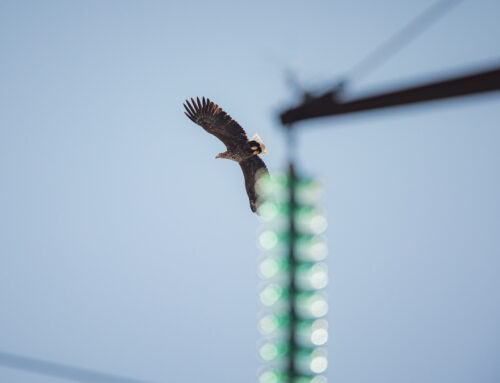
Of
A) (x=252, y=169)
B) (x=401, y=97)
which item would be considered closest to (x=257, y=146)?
(x=252, y=169)

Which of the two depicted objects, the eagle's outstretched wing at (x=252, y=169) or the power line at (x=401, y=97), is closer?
the power line at (x=401, y=97)

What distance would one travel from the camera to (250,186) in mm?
12469

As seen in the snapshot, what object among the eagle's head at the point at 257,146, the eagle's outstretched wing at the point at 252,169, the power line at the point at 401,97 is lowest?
the power line at the point at 401,97

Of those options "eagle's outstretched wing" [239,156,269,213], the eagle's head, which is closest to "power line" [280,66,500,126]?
the eagle's head

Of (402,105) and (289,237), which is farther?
(289,237)

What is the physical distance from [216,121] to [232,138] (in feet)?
2.20

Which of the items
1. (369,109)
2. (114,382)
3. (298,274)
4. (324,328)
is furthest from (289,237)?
(114,382)

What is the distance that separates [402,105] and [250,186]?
9767mm

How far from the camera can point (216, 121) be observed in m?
13.0

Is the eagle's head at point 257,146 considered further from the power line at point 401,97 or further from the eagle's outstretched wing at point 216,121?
the power line at point 401,97

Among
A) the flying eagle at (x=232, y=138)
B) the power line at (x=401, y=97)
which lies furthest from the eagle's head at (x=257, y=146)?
the power line at (x=401, y=97)

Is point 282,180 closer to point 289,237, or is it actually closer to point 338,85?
point 289,237

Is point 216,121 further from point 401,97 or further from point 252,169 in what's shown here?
point 401,97

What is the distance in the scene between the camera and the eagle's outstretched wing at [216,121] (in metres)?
12.9
